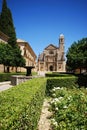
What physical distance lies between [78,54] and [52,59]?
Result: 160 feet

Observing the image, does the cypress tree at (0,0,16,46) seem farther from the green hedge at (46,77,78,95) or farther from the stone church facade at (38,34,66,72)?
the stone church facade at (38,34,66,72)

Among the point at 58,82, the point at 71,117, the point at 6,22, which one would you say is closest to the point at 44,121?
the point at 71,117

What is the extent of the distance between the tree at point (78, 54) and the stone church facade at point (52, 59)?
140 feet

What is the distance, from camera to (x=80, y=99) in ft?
24.1

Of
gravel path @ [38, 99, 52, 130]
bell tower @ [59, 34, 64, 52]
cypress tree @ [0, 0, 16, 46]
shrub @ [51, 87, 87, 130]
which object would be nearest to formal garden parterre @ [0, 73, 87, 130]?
shrub @ [51, 87, 87, 130]

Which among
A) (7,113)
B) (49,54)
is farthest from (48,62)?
(7,113)

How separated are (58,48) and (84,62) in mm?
52460

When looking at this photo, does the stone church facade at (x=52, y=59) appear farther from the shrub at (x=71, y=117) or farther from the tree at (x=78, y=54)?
the shrub at (x=71, y=117)

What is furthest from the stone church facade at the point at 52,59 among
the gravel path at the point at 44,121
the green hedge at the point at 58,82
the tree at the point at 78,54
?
the gravel path at the point at 44,121

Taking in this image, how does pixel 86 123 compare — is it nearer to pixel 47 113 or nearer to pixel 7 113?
pixel 7 113

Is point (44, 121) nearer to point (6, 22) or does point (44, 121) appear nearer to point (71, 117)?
point (71, 117)

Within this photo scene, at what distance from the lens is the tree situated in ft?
116

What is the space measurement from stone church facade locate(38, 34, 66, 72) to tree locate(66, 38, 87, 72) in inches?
1675

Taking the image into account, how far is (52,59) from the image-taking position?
8531cm
